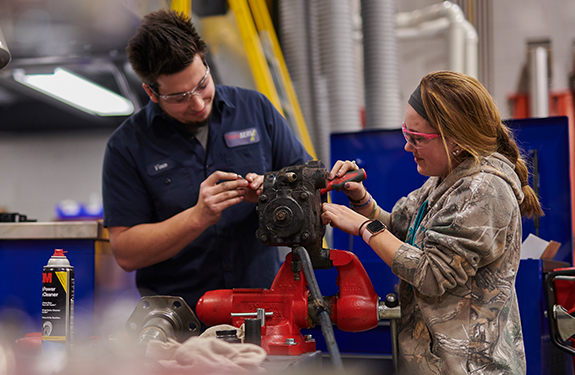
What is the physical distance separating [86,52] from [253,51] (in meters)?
1.14

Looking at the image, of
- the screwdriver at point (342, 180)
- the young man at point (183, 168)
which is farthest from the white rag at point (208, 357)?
the young man at point (183, 168)

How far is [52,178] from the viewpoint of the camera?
3.79 meters

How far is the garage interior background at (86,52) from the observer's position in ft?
7.00

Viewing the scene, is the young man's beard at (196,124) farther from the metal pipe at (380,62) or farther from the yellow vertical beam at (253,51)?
the metal pipe at (380,62)

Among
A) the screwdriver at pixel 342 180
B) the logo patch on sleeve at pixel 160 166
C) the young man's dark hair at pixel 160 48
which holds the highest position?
the young man's dark hair at pixel 160 48

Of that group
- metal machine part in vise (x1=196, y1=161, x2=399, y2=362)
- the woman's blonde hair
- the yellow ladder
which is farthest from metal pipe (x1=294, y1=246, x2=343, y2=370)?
the yellow ladder

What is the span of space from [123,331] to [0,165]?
3142mm

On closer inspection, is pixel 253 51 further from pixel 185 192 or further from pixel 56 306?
pixel 56 306

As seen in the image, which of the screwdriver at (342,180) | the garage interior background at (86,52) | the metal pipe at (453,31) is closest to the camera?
the screwdriver at (342,180)

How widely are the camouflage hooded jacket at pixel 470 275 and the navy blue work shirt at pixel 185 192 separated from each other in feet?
2.25

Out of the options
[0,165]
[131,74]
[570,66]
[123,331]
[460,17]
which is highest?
[460,17]

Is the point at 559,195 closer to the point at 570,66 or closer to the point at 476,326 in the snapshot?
the point at 476,326

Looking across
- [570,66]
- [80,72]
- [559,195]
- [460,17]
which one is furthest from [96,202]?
[570,66]

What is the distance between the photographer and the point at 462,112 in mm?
1098
